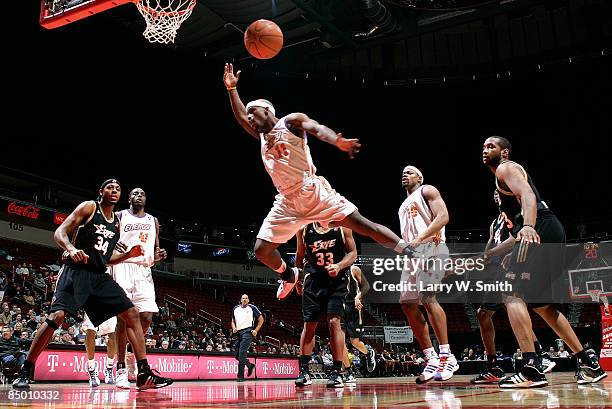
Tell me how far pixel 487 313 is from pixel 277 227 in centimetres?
294

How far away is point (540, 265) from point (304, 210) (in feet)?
6.63

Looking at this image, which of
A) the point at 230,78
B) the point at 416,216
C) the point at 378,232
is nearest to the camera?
the point at 378,232

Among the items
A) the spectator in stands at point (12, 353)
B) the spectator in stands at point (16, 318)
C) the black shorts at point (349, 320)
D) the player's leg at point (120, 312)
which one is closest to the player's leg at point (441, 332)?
the player's leg at point (120, 312)

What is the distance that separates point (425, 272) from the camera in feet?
20.9

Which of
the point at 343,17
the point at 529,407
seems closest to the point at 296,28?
the point at 343,17

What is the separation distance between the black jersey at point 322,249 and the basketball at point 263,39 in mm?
2073

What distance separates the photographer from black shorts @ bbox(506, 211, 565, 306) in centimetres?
473

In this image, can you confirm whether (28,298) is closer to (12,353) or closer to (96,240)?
(12,353)

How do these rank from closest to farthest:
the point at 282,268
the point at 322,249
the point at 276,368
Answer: the point at 282,268, the point at 322,249, the point at 276,368

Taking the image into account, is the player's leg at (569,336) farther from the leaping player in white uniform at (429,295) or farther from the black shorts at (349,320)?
the black shorts at (349,320)

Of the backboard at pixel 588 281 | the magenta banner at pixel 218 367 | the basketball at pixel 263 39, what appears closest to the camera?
the basketball at pixel 263 39

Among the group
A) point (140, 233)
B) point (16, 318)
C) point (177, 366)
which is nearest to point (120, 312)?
point (140, 233)

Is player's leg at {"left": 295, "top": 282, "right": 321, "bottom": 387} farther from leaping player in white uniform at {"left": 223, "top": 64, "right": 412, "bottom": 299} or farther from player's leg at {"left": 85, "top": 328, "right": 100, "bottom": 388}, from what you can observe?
player's leg at {"left": 85, "top": 328, "right": 100, "bottom": 388}

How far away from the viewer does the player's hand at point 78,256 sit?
17.7 feet
